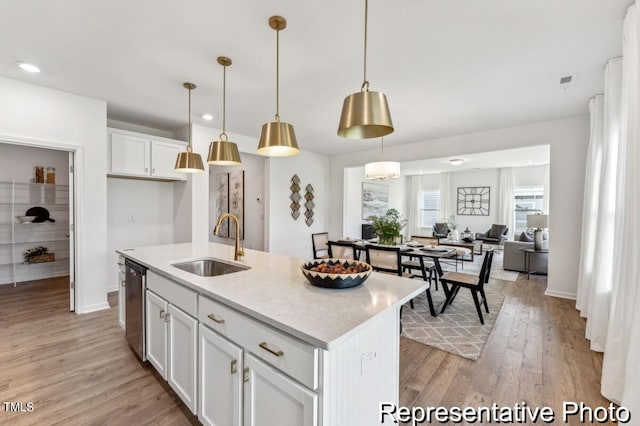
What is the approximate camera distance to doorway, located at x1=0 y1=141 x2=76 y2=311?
4500 mm

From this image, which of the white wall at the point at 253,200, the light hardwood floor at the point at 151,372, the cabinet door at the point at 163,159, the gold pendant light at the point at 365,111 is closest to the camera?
the gold pendant light at the point at 365,111

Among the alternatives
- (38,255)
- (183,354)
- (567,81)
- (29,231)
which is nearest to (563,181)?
(567,81)

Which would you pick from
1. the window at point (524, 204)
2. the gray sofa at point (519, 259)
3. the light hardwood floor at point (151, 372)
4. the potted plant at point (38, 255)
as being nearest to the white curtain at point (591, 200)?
the light hardwood floor at point (151, 372)

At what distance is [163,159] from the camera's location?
13.9 feet

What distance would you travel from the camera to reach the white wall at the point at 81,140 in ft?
9.95

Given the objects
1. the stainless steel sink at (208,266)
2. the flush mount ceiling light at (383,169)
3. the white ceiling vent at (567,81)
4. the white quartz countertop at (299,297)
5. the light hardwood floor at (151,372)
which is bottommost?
the light hardwood floor at (151,372)

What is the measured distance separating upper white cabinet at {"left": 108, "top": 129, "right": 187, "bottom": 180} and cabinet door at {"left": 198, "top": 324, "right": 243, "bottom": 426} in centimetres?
327

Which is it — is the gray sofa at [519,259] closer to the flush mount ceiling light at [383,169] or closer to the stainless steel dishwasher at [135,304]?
the flush mount ceiling light at [383,169]

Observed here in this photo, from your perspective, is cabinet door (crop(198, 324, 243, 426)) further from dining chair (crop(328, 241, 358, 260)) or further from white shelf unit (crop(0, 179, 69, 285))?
white shelf unit (crop(0, 179, 69, 285))

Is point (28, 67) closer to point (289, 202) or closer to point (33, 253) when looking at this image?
point (33, 253)

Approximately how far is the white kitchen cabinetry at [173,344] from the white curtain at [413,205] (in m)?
9.55

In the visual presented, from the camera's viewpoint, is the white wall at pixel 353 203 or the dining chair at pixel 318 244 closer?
the dining chair at pixel 318 244

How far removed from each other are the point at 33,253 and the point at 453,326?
251 inches

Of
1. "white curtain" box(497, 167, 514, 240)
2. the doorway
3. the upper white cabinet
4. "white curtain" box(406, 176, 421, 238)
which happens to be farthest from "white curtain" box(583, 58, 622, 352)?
"white curtain" box(406, 176, 421, 238)
